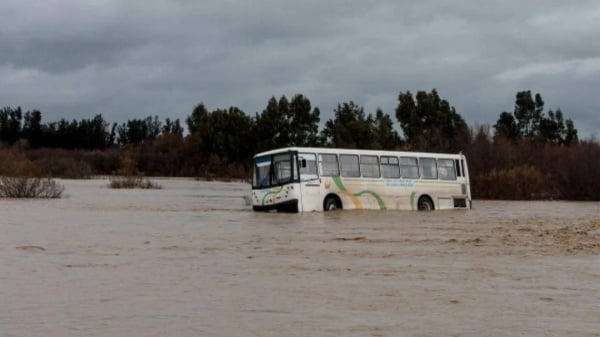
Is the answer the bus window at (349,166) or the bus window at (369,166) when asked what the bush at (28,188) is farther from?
the bus window at (369,166)

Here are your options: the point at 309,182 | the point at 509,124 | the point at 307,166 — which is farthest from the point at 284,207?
the point at 509,124

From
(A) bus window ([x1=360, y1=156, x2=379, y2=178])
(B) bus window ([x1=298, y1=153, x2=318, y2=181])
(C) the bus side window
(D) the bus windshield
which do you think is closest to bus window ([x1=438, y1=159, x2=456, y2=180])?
(C) the bus side window

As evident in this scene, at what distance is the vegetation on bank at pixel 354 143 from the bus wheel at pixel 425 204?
22247 millimetres

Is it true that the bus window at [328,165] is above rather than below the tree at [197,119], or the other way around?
below

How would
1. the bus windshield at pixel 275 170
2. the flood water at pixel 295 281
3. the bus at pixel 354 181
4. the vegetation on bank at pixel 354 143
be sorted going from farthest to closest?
the vegetation on bank at pixel 354 143 → the bus at pixel 354 181 → the bus windshield at pixel 275 170 → the flood water at pixel 295 281

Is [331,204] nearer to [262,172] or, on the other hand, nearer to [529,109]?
[262,172]

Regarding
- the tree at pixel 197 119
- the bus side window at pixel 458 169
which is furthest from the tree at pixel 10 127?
the bus side window at pixel 458 169

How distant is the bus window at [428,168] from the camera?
35.5m

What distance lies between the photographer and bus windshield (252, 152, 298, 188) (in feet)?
101

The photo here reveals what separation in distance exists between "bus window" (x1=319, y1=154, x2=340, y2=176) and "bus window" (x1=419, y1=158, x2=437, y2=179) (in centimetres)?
491

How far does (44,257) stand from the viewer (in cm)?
1536

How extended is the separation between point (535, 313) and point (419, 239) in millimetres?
10838

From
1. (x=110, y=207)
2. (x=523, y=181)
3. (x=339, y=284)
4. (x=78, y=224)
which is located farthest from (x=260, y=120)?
(x=339, y=284)

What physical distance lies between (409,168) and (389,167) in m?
1.16
